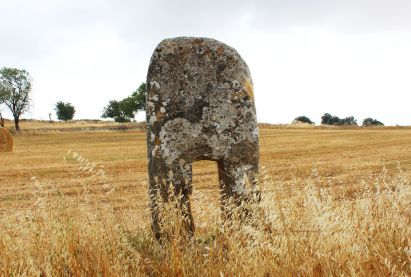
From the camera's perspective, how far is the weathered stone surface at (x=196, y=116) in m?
5.36

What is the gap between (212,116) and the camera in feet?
17.9

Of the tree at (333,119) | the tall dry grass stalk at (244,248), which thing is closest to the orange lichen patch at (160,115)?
the tall dry grass stalk at (244,248)

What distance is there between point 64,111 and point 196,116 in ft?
329

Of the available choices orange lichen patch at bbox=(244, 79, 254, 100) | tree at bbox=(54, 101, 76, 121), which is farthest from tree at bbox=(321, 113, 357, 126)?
orange lichen patch at bbox=(244, 79, 254, 100)

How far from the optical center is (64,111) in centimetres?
10138

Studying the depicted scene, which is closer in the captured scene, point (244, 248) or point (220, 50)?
point (244, 248)

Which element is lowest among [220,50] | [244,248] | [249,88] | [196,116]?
[244,248]

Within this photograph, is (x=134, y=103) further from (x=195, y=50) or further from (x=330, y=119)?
(x=195, y=50)

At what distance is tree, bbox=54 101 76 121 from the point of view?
102m

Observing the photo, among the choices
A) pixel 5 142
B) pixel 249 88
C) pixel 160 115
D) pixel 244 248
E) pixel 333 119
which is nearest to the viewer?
pixel 244 248

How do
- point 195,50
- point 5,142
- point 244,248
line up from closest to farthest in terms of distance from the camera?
point 244,248, point 195,50, point 5,142

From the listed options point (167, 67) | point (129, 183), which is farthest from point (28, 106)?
point (167, 67)

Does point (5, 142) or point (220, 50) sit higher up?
point (220, 50)

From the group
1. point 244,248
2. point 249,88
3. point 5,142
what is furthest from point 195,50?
point 5,142
